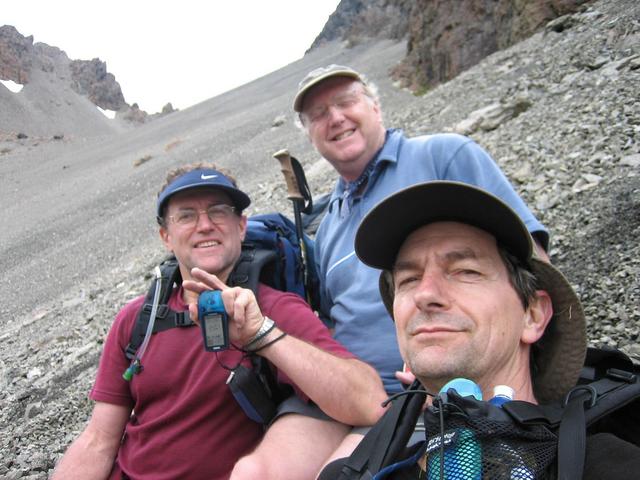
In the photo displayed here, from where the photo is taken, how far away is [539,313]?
2082 mm

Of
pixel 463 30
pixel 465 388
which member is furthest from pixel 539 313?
pixel 463 30

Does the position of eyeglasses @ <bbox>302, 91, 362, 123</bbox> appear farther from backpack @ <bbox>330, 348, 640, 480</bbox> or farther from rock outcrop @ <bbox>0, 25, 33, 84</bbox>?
rock outcrop @ <bbox>0, 25, 33, 84</bbox>

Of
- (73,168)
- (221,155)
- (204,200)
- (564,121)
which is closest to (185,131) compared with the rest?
(73,168)

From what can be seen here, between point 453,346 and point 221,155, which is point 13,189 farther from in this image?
point 453,346

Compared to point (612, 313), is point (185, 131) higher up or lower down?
higher up

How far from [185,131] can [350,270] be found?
42.3 meters

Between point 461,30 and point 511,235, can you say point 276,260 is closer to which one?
point 511,235

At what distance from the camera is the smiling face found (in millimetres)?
1924

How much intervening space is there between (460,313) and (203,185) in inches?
71.8

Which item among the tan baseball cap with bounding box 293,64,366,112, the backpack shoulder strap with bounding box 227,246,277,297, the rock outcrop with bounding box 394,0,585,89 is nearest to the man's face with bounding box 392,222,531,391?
the backpack shoulder strap with bounding box 227,246,277,297

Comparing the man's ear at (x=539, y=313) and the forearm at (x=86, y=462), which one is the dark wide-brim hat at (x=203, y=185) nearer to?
the forearm at (x=86, y=462)

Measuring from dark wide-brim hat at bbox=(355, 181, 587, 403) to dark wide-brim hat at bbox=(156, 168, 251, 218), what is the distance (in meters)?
1.30

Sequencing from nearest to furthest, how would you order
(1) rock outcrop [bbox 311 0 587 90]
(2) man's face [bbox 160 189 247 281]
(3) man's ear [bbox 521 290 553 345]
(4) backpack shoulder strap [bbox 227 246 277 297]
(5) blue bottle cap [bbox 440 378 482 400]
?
1. (5) blue bottle cap [bbox 440 378 482 400]
2. (3) man's ear [bbox 521 290 553 345]
3. (4) backpack shoulder strap [bbox 227 246 277 297]
4. (2) man's face [bbox 160 189 247 281]
5. (1) rock outcrop [bbox 311 0 587 90]

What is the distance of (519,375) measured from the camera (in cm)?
201
